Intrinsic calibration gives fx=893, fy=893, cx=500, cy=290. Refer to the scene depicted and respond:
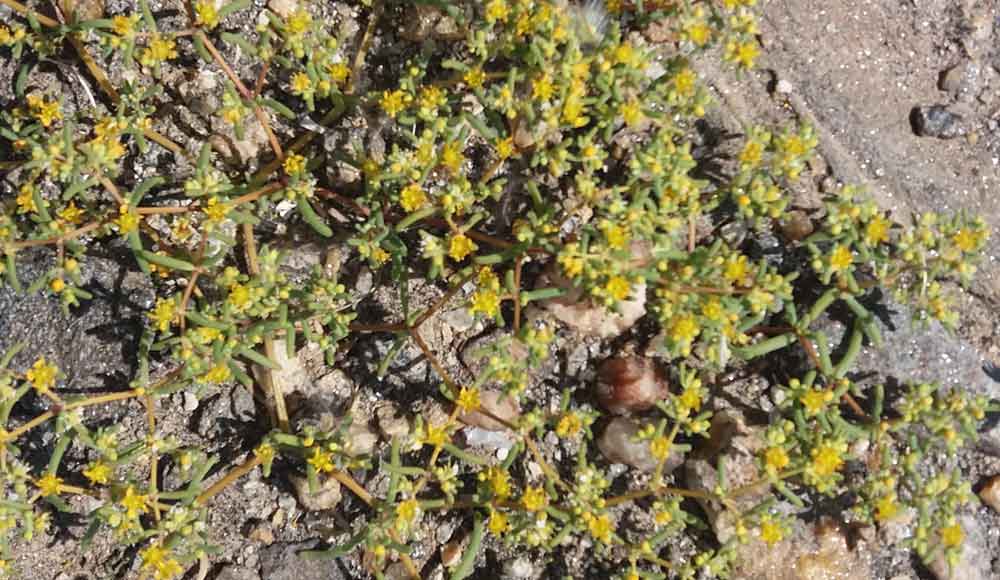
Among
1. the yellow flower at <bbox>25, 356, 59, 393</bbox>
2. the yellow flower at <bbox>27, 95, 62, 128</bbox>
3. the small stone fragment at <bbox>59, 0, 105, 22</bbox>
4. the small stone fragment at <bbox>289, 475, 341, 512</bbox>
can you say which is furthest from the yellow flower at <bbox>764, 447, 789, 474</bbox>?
the small stone fragment at <bbox>59, 0, 105, 22</bbox>

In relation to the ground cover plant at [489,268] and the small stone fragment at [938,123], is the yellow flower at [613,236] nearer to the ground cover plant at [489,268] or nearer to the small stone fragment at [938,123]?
the ground cover plant at [489,268]

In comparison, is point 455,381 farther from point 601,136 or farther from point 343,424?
point 601,136

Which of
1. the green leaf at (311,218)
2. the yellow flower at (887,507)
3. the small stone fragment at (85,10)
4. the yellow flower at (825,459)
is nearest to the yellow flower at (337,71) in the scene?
the green leaf at (311,218)

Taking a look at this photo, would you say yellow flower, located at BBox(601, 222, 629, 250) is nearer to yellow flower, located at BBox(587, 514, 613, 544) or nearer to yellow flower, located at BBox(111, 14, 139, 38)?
yellow flower, located at BBox(587, 514, 613, 544)

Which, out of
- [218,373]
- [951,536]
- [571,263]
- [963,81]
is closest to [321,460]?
[218,373]

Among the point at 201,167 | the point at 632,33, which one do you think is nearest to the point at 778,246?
the point at 632,33

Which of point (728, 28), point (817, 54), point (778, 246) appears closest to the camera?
point (728, 28)
